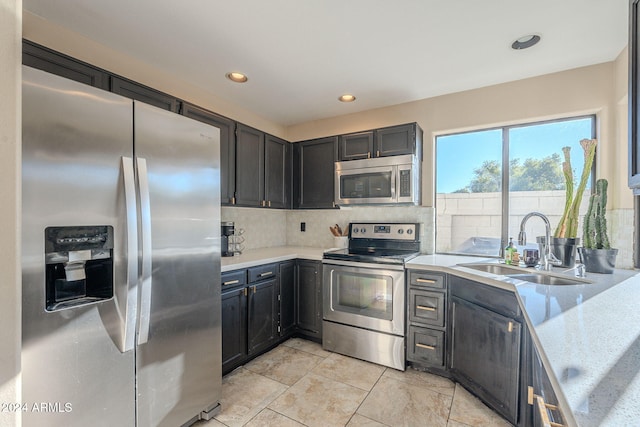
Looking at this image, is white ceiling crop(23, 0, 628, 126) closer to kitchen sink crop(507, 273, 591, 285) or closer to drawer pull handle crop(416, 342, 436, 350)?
kitchen sink crop(507, 273, 591, 285)

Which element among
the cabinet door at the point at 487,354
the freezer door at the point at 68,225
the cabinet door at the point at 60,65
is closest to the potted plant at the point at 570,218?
the cabinet door at the point at 487,354

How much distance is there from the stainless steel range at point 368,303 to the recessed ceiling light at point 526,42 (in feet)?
5.37

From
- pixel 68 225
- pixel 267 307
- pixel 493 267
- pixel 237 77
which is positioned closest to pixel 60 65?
Answer: pixel 68 225

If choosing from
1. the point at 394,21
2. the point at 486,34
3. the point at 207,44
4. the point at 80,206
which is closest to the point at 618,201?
the point at 486,34

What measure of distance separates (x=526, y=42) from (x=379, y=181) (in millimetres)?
1472

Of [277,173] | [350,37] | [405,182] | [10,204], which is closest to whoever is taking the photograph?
[10,204]

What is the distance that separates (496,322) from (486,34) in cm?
188

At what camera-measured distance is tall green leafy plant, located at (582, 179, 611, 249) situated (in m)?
1.85

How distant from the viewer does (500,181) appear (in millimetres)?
2658

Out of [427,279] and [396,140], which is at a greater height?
[396,140]

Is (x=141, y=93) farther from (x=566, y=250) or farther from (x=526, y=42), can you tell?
(x=566, y=250)

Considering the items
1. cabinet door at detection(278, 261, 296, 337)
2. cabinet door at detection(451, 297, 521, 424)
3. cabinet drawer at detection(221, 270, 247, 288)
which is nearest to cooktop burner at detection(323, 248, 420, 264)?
cabinet door at detection(278, 261, 296, 337)

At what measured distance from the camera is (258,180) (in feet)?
9.45

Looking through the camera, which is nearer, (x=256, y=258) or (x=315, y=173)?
(x=256, y=258)
